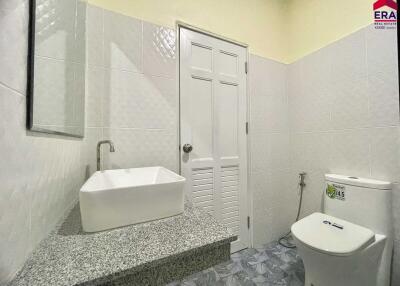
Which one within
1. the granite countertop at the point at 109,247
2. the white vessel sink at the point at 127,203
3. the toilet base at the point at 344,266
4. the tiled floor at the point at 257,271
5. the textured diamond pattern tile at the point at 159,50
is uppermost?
the textured diamond pattern tile at the point at 159,50

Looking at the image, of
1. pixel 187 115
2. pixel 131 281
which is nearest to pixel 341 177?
pixel 187 115

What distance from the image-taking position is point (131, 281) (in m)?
0.40

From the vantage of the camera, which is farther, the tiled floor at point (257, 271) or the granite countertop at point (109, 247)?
the tiled floor at point (257, 271)

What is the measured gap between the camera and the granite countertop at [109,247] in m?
0.38

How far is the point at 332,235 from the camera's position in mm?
1075

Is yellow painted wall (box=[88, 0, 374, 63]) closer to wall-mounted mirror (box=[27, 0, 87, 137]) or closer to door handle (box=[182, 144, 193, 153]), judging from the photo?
wall-mounted mirror (box=[27, 0, 87, 137])

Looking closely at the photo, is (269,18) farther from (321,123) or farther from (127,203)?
(127,203)

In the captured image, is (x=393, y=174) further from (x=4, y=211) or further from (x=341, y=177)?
(x=4, y=211)

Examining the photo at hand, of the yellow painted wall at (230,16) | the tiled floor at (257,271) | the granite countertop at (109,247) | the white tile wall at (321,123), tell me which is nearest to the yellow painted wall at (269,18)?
the yellow painted wall at (230,16)

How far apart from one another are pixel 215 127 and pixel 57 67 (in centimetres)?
109

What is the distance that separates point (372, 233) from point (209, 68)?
1.57 metres

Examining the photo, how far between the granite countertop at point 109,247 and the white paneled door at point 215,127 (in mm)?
776

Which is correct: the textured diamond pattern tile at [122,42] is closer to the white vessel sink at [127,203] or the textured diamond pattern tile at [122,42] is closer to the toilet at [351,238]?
the white vessel sink at [127,203]

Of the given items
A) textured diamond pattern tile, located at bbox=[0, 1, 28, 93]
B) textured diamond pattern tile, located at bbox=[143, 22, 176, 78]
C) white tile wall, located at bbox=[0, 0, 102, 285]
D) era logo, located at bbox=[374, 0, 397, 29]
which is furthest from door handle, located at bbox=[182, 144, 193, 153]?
era logo, located at bbox=[374, 0, 397, 29]
